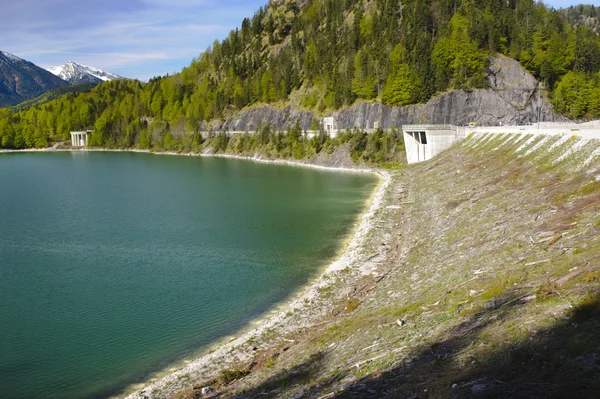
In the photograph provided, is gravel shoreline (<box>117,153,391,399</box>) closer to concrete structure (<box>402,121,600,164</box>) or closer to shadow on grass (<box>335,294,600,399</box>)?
shadow on grass (<box>335,294,600,399</box>)

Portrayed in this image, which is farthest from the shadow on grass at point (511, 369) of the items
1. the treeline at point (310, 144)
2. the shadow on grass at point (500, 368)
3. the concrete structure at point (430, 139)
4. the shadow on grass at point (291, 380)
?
the treeline at point (310, 144)

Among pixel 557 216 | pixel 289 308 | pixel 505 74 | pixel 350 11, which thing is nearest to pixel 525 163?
pixel 557 216

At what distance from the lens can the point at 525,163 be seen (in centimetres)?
4447

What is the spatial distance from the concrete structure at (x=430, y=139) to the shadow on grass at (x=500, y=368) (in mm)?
72510

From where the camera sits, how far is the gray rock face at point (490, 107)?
332ft

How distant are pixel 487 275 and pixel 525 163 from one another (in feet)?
88.7

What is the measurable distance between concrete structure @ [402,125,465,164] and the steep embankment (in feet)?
148

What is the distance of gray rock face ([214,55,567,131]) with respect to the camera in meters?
101

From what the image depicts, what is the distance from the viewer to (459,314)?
1789cm

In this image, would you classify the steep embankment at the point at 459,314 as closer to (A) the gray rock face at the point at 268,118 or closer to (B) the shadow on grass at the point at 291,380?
(B) the shadow on grass at the point at 291,380

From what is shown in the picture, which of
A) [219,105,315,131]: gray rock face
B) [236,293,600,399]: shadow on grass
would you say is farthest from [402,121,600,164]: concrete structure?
[236,293,600,399]: shadow on grass

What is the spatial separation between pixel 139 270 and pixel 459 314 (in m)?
25.3

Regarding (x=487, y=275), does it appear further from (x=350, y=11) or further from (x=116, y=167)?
(x=350, y=11)

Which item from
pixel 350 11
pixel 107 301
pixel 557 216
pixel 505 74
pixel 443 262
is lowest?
pixel 107 301
